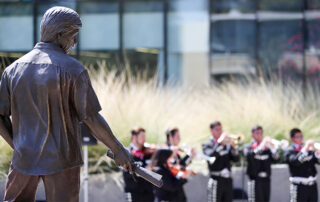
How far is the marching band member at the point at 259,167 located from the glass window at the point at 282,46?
7863 mm

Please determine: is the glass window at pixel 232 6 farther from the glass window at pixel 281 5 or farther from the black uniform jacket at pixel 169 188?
the black uniform jacket at pixel 169 188

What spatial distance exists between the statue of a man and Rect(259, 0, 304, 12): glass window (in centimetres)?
1358

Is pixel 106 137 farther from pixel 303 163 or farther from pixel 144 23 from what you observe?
pixel 144 23

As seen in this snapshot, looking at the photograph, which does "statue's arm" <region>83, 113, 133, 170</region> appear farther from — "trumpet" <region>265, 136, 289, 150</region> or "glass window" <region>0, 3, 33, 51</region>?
"glass window" <region>0, 3, 33, 51</region>

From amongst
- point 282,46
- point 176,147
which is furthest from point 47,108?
point 282,46

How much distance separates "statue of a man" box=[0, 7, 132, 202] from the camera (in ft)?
12.1

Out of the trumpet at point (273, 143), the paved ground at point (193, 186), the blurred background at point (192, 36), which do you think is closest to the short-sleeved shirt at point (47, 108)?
the paved ground at point (193, 186)

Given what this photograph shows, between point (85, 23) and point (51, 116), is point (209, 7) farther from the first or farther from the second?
point (51, 116)

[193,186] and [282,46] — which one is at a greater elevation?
[282,46]

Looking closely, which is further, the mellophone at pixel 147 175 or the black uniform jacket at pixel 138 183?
the black uniform jacket at pixel 138 183

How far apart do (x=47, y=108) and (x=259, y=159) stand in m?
5.85

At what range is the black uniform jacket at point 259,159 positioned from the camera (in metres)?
9.03

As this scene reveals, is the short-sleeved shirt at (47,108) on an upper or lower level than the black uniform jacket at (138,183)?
upper

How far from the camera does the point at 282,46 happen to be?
1678 cm
